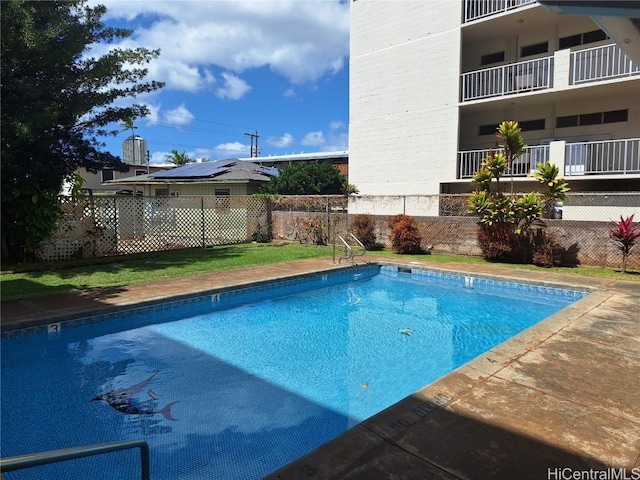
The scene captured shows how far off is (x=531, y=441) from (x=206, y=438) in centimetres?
286

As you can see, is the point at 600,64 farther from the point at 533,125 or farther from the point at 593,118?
the point at 533,125

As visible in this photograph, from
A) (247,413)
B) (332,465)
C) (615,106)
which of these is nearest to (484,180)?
(615,106)

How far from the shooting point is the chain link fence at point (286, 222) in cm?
1216

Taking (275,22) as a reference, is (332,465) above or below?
below

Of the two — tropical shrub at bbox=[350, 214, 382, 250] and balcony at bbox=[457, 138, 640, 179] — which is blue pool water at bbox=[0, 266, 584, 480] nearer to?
tropical shrub at bbox=[350, 214, 382, 250]

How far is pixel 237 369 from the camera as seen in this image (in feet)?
19.1

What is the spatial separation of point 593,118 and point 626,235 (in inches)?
300

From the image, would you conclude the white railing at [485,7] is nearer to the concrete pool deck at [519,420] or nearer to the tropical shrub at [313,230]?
the tropical shrub at [313,230]

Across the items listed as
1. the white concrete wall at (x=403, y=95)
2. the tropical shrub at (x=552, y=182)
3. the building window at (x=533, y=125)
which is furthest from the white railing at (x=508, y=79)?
the tropical shrub at (x=552, y=182)

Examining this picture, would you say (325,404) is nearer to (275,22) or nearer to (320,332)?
(320,332)

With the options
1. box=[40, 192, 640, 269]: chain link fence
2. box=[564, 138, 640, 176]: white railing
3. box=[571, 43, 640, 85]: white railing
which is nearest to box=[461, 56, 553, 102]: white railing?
box=[571, 43, 640, 85]: white railing

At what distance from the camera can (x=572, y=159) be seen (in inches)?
601

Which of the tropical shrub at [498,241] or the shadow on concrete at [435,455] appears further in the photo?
the tropical shrub at [498,241]

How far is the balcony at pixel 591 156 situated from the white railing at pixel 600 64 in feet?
7.39
